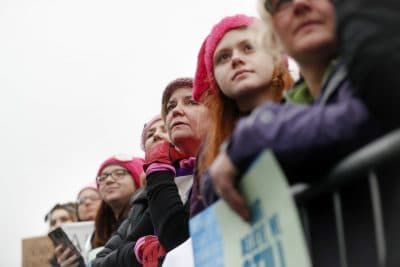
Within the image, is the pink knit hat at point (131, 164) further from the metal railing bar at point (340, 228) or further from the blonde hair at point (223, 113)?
the metal railing bar at point (340, 228)

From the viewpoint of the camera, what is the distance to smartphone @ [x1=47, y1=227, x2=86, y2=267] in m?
3.34

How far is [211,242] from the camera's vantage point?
4.25 ft

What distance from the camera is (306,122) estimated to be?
104 centimetres

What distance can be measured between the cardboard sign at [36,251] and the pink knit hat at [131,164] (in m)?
1.92

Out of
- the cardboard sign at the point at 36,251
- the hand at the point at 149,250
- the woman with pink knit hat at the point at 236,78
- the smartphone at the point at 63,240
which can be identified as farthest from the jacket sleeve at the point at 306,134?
the cardboard sign at the point at 36,251

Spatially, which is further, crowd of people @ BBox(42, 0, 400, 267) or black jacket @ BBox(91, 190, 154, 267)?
black jacket @ BBox(91, 190, 154, 267)

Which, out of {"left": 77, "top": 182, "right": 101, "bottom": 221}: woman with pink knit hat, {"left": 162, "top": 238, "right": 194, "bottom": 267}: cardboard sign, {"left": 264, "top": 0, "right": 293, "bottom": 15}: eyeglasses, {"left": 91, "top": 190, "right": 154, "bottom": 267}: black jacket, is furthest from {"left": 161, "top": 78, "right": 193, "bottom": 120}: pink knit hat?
{"left": 77, "top": 182, "right": 101, "bottom": 221}: woman with pink knit hat

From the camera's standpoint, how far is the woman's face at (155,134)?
2.94m

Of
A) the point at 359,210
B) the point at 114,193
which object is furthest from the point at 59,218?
the point at 359,210

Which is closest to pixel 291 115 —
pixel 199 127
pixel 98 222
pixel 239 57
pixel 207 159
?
pixel 207 159

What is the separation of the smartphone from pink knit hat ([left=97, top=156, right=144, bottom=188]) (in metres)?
0.48

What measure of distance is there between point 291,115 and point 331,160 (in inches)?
3.7

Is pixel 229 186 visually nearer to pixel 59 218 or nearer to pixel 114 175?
pixel 114 175

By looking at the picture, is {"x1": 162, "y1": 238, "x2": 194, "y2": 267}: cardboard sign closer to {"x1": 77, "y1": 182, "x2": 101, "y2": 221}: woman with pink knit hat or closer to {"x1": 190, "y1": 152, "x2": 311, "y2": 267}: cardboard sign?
{"x1": 190, "y1": 152, "x2": 311, "y2": 267}: cardboard sign
